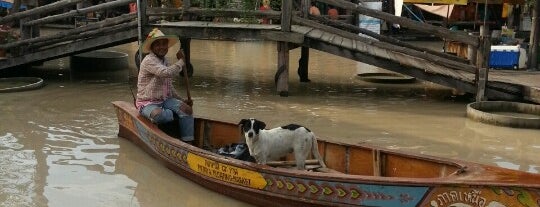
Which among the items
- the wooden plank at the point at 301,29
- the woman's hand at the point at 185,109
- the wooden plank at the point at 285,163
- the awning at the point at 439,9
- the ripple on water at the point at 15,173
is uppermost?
the awning at the point at 439,9

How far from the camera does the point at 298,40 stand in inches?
418

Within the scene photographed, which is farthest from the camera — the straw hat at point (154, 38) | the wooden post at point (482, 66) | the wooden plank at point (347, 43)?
the wooden plank at point (347, 43)

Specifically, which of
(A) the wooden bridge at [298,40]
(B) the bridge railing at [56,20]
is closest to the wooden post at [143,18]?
(A) the wooden bridge at [298,40]

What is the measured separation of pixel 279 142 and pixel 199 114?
4.29m

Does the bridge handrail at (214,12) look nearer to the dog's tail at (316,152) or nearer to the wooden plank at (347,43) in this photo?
the wooden plank at (347,43)

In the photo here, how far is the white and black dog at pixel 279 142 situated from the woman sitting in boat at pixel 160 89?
1.48m

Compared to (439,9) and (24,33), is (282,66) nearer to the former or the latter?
(24,33)

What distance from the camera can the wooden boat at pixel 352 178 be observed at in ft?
14.3

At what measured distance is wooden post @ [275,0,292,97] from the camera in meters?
10.7

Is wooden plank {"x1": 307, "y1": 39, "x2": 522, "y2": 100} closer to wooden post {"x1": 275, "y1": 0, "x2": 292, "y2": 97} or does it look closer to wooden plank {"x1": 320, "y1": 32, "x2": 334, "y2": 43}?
wooden plank {"x1": 320, "y1": 32, "x2": 334, "y2": 43}

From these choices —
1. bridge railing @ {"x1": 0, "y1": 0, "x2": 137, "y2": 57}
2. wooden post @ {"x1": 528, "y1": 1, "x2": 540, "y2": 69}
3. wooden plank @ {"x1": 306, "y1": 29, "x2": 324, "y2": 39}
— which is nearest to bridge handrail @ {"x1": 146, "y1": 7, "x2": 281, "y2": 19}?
bridge railing @ {"x1": 0, "y1": 0, "x2": 137, "y2": 57}

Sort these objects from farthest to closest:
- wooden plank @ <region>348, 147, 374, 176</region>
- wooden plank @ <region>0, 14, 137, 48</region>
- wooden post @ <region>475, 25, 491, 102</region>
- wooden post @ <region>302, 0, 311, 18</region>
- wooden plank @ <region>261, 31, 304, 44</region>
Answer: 1. wooden plank @ <region>0, 14, 137, 48</region>
2. wooden post @ <region>302, 0, 311, 18</region>
3. wooden plank @ <region>261, 31, 304, 44</region>
4. wooden post @ <region>475, 25, 491, 102</region>
5. wooden plank @ <region>348, 147, 374, 176</region>

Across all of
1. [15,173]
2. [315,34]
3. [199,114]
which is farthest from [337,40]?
[15,173]

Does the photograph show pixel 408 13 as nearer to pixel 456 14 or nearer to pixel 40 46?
pixel 456 14
